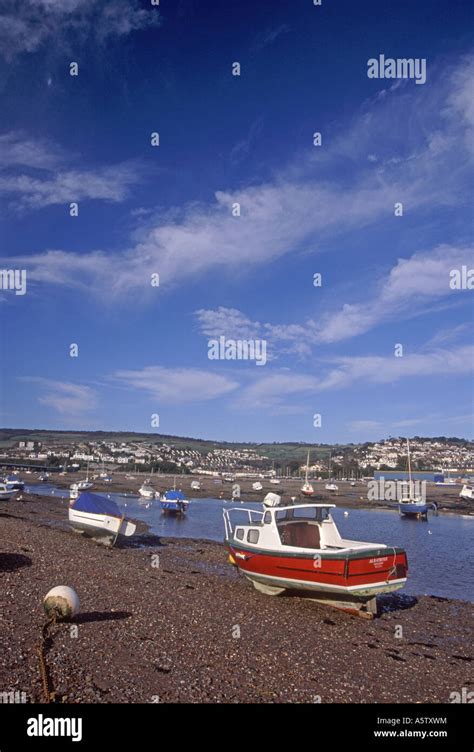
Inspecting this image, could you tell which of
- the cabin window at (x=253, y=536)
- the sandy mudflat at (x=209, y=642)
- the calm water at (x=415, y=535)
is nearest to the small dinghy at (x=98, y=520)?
the sandy mudflat at (x=209, y=642)

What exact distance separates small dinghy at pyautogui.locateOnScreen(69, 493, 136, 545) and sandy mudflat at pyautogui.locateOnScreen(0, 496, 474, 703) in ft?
24.7

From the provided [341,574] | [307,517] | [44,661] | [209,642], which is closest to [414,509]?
[307,517]

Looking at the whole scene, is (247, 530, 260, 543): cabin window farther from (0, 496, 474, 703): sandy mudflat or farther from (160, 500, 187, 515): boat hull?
(160, 500, 187, 515): boat hull

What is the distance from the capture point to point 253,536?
21.6m

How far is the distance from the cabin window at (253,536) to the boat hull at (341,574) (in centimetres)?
143

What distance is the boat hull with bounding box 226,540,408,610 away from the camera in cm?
1742

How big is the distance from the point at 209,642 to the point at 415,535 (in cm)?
4078

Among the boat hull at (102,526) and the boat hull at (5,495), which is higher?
the boat hull at (102,526)

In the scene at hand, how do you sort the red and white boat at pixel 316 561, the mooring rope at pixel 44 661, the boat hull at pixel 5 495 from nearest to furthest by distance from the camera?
the mooring rope at pixel 44 661
the red and white boat at pixel 316 561
the boat hull at pixel 5 495

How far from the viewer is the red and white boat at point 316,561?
17.5m

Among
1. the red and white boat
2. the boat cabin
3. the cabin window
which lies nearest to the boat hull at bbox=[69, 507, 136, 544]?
the red and white boat

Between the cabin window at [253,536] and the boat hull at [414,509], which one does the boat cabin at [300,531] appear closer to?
Result: the cabin window at [253,536]
